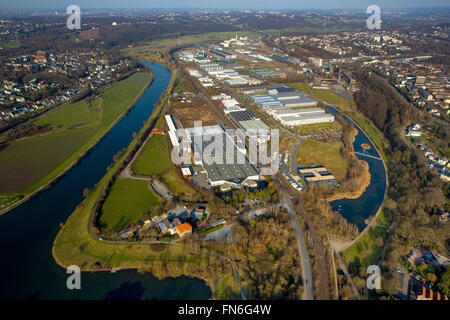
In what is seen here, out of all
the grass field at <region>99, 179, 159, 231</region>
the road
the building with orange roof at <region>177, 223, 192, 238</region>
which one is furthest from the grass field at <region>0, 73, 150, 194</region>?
the road

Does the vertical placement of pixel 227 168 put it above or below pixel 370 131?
below

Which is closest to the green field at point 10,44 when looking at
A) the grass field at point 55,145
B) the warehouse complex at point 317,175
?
the grass field at point 55,145

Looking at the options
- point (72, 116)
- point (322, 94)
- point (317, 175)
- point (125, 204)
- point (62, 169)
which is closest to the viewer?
point (125, 204)

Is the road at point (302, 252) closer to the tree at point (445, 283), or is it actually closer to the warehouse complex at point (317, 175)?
the warehouse complex at point (317, 175)

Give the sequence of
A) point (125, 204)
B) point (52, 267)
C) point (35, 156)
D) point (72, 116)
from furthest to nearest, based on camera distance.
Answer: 1. point (72, 116)
2. point (35, 156)
3. point (125, 204)
4. point (52, 267)

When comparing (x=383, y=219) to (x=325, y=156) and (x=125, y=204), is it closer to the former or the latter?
(x=325, y=156)

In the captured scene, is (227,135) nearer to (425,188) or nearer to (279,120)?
(279,120)

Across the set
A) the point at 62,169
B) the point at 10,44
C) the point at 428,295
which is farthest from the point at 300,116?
the point at 10,44
